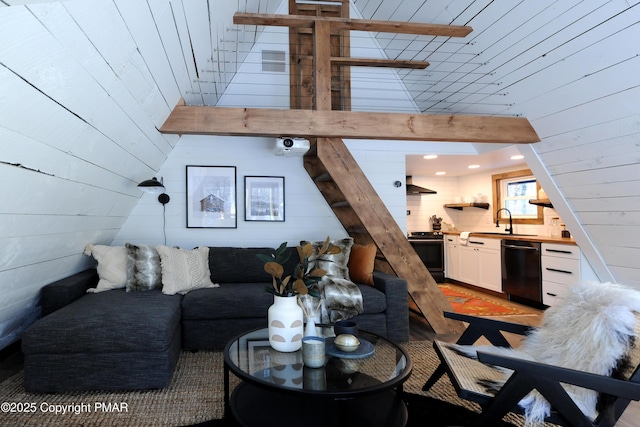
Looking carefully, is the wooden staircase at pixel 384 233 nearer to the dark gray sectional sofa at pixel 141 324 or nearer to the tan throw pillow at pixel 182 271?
the dark gray sectional sofa at pixel 141 324

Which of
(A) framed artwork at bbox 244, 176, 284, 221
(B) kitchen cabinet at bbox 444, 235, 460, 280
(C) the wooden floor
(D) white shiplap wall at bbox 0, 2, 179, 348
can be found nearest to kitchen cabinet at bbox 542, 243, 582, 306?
(C) the wooden floor

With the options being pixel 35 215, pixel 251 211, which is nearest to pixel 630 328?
pixel 35 215

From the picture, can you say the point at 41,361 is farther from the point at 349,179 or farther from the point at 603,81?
the point at 603,81

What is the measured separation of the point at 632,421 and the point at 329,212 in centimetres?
296

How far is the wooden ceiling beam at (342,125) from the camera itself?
2.95m

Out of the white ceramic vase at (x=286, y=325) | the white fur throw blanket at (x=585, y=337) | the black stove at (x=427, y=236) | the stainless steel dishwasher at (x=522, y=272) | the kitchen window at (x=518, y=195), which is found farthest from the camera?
the black stove at (x=427, y=236)

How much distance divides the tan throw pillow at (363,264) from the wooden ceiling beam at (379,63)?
75.2 inches

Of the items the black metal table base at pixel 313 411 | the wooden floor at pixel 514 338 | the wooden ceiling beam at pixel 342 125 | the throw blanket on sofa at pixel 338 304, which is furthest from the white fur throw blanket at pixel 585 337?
the wooden ceiling beam at pixel 342 125

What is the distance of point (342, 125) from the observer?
310cm

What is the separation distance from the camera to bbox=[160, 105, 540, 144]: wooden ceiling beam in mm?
2949

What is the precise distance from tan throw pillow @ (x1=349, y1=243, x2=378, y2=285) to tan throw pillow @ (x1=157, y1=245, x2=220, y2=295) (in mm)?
1254

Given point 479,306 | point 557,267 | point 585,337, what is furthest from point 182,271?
point 557,267

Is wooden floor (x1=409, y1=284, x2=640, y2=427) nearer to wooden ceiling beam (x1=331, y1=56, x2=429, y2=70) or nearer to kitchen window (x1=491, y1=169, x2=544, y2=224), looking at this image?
kitchen window (x1=491, y1=169, x2=544, y2=224)

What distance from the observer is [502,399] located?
4.78 ft
